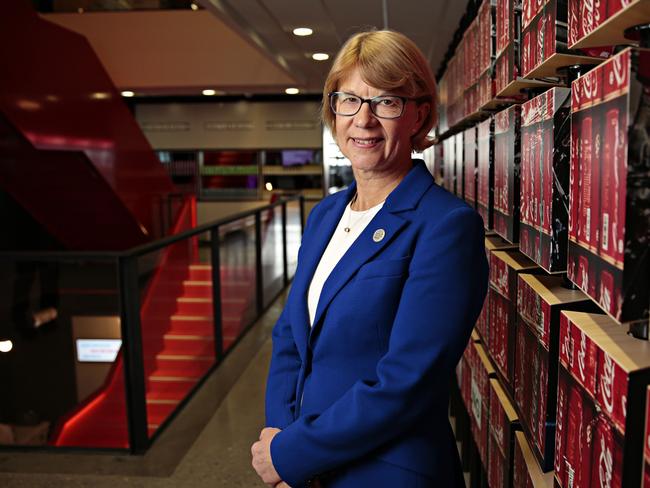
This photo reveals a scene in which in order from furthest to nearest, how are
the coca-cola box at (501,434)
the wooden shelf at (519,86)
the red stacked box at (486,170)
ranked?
1. the red stacked box at (486,170)
2. the coca-cola box at (501,434)
3. the wooden shelf at (519,86)

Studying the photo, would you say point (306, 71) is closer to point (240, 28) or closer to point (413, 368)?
A: point (240, 28)

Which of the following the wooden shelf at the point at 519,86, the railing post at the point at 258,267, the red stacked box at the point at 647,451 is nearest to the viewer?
the red stacked box at the point at 647,451

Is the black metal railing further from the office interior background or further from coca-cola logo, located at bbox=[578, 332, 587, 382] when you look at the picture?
coca-cola logo, located at bbox=[578, 332, 587, 382]

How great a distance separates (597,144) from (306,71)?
760 centimetres

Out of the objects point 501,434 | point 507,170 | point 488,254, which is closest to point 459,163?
point 488,254

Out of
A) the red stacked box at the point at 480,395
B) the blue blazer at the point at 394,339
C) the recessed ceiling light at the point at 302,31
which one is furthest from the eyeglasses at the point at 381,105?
the recessed ceiling light at the point at 302,31

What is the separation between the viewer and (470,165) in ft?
8.35

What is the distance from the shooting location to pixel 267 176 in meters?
12.8

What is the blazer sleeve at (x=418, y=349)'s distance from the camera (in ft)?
3.58

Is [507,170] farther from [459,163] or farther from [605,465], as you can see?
[459,163]

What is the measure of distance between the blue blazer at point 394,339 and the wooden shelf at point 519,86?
0.47 m

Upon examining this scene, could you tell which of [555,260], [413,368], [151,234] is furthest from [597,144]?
[151,234]

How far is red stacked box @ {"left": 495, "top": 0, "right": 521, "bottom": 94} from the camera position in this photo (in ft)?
5.43

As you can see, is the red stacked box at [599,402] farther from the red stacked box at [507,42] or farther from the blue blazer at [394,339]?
the red stacked box at [507,42]
